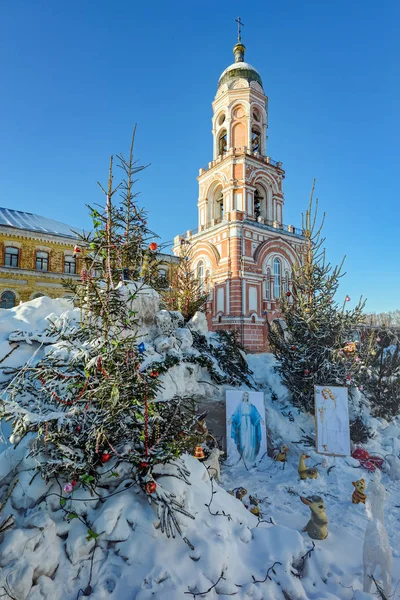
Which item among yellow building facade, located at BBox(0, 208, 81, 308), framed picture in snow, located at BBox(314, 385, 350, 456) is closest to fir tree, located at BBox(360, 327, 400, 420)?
framed picture in snow, located at BBox(314, 385, 350, 456)

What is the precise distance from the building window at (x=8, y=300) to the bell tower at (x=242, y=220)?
38.9ft

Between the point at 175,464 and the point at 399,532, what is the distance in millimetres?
3684

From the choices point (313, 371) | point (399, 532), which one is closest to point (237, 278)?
point (313, 371)

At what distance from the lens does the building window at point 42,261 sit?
19.8m

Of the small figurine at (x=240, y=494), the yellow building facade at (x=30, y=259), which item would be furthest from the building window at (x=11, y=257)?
the small figurine at (x=240, y=494)

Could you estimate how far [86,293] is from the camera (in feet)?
13.8

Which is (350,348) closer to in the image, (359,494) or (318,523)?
(359,494)

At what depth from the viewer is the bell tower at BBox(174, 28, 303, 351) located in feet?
66.5

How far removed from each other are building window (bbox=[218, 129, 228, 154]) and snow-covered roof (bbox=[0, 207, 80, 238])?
1256cm

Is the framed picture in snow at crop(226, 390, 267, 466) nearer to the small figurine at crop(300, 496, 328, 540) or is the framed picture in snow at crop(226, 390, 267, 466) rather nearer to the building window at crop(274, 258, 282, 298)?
the small figurine at crop(300, 496, 328, 540)

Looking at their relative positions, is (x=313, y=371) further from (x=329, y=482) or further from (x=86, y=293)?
(x=86, y=293)

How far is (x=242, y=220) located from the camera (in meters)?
20.5

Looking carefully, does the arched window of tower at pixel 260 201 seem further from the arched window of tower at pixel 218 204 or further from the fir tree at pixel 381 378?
the fir tree at pixel 381 378

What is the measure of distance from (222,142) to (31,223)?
15.1 metres
